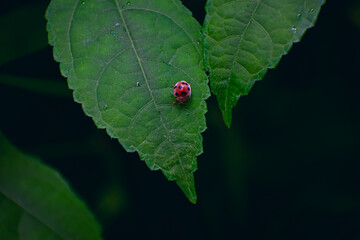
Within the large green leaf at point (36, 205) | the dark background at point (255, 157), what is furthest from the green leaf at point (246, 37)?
the dark background at point (255, 157)

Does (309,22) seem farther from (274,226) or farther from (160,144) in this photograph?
(274,226)

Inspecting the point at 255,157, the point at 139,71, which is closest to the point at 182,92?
the point at 139,71

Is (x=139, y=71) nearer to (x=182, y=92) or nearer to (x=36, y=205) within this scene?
(x=182, y=92)

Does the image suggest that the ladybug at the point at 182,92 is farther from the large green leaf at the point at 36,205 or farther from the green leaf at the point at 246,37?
the large green leaf at the point at 36,205

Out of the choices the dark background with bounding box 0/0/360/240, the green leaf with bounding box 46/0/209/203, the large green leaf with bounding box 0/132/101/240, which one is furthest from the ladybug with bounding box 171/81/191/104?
the dark background with bounding box 0/0/360/240

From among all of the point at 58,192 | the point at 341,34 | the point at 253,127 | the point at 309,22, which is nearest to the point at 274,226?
the point at 253,127
